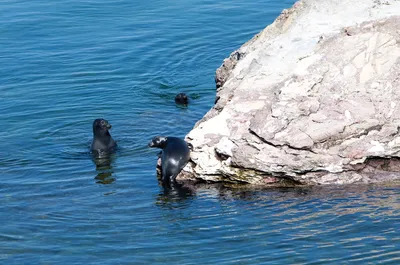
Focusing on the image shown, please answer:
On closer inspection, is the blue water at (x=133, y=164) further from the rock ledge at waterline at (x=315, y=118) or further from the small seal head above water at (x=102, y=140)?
the rock ledge at waterline at (x=315, y=118)

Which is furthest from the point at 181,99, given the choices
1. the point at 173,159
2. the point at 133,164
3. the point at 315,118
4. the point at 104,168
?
the point at 315,118

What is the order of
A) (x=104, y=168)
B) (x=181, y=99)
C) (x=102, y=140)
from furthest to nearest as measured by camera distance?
1. (x=181, y=99)
2. (x=102, y=140)
3. (x=104, y=168)

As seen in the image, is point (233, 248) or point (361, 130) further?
point (361, 130)

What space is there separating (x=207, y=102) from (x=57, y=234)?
22.9 ft

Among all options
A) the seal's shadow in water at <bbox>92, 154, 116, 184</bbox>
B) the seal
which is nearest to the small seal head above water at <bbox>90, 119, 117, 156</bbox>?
the seal's shadow in water at <bbox>92, 154, 116, 184</bbox>

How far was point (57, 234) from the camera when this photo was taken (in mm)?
11734

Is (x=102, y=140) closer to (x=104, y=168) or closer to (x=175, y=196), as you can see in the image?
(x=104, y=168)

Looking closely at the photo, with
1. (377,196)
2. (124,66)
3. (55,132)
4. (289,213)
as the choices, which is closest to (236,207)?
(289,213)

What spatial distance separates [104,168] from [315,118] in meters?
3.74

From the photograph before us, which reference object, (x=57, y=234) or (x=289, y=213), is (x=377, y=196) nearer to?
(x=289, y=213)

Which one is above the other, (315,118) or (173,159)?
(315,118)

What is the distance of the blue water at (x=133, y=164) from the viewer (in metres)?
11.1

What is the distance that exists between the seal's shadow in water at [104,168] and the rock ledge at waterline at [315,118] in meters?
1.34

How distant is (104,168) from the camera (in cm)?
1472
